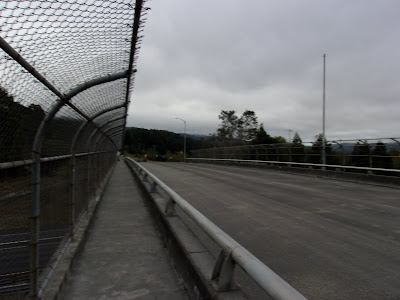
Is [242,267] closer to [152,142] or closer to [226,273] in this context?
[226,273]

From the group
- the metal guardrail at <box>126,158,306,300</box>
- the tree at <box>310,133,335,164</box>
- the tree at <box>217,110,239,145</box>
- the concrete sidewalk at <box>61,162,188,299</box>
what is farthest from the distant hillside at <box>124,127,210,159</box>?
the metal guardrail at <box>126,158,306,300</box>

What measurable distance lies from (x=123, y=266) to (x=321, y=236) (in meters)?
3.05

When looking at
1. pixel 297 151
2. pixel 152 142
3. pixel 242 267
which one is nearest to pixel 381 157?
pixel 297 151

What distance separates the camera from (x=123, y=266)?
4383 mm

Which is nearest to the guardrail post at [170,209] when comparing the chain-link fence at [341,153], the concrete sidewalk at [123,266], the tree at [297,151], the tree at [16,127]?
the concrete sidewalk at [123,266]

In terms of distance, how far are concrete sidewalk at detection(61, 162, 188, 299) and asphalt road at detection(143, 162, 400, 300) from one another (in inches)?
41.2

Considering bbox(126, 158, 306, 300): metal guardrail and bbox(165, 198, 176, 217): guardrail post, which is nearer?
bbox(126, 158, 306, 300): metal guardrail

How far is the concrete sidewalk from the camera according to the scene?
142 inches

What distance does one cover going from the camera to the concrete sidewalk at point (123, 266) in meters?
3.61

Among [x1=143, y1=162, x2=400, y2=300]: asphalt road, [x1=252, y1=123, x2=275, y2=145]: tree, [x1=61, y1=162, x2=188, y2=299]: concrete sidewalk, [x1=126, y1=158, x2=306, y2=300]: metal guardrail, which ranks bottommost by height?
[x1=61, y1=162, x2=188, y2=299]: concrete sidewalk

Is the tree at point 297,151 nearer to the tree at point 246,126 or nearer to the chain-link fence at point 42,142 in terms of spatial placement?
the chain-link fence at point 42,142

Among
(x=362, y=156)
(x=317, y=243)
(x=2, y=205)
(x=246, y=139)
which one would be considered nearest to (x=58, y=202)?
(x=2, y=205)

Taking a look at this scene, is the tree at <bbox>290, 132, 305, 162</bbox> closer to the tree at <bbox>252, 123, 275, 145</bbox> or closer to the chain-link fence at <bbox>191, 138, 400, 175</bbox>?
the chain-link fence at <bbox>191, 138, 400, 175</bbox>

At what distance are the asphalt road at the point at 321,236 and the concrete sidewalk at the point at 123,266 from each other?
1.05 m
